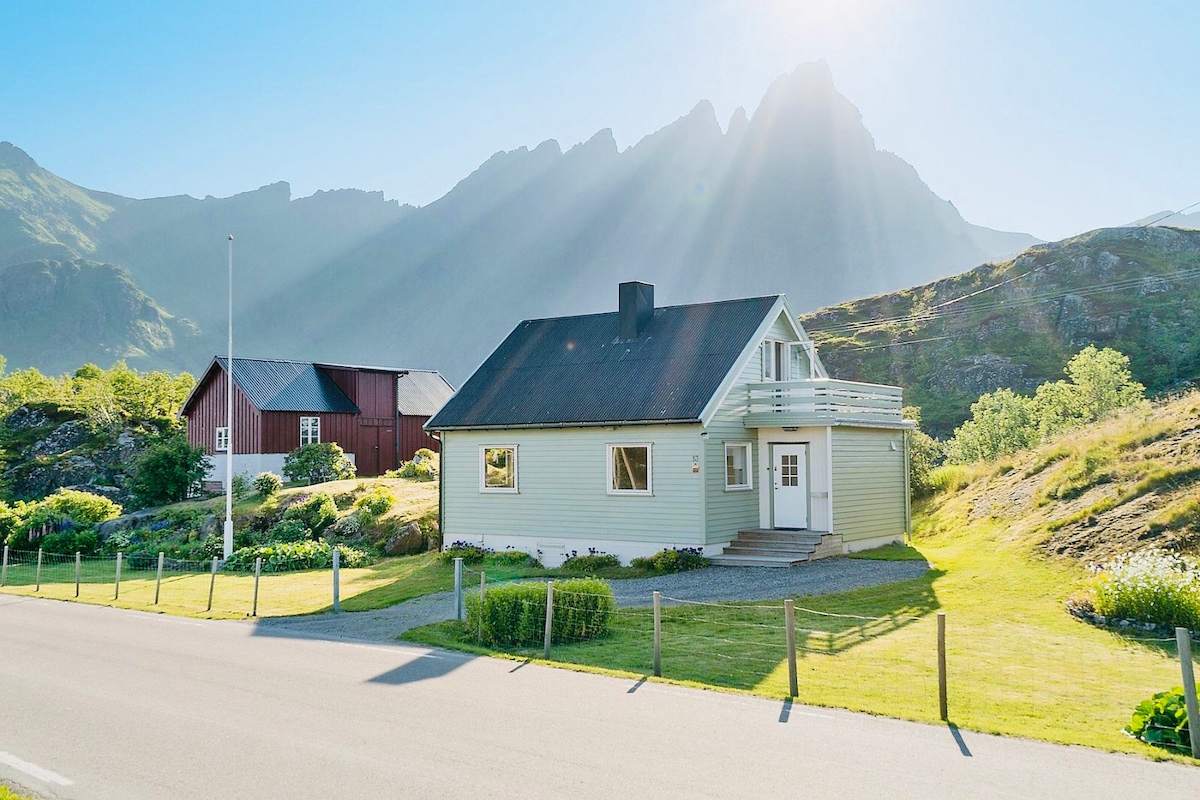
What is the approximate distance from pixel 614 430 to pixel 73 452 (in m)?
35.3

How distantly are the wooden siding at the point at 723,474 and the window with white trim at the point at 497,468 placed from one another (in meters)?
5.63

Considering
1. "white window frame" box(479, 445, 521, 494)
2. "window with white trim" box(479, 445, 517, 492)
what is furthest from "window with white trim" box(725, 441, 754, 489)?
"window with white trim" box(479, 445, 517, 492)

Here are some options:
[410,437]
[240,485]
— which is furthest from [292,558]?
[410,437]

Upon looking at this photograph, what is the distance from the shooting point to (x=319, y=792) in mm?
6852

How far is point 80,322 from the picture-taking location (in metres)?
167

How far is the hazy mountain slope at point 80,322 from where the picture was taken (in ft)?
534

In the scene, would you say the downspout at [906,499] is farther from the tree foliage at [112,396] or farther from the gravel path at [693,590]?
the tree foliage at [112,396]

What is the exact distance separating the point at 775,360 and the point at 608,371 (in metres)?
4.78

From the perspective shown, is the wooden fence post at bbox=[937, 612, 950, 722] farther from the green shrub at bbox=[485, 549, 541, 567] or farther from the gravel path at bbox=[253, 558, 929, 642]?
the green shrub at bbox=[485, 549, 541, 567]

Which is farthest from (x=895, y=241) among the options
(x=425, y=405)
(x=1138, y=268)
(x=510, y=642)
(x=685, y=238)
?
(x=510, y=642)

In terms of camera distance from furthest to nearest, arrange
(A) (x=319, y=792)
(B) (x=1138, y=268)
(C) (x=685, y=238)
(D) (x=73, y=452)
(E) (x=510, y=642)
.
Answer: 1. (C) (x=685, y=238)
2. (B) (x=1138, y=268)
3. (D) (x=73, y=452)
4. (E) (x=510, y=642)
5. (A) (x=319, y=792)

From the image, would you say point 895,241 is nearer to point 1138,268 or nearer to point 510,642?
point 1138,268

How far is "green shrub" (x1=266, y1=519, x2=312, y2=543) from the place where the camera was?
29.0 meters

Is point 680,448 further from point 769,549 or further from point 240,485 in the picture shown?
point 240,485
